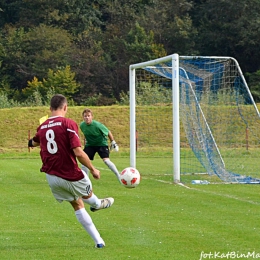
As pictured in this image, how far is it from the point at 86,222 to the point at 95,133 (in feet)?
26.3

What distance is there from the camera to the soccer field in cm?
847

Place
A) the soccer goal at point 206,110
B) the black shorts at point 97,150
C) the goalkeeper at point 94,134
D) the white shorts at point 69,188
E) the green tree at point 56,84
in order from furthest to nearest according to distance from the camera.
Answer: the green tree at point 56,84 < the soccer goal at point 206,110 < the black shorts at point 97,150 < the goalkeeper at point 94,134 < the white shorts at point 69,188

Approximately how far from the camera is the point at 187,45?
64.1 meters

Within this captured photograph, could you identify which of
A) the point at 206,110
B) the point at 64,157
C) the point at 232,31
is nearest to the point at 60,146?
the point at 64,157

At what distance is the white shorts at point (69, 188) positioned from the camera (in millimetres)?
8523

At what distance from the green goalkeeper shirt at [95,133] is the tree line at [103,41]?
41.5m

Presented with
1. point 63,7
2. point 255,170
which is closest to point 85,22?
point 63,7

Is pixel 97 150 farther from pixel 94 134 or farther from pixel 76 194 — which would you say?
pixel 76 194

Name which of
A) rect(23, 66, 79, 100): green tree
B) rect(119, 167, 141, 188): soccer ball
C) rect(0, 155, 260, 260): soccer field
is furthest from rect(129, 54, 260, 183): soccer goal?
rect(23, 66, 79, 100): green tree

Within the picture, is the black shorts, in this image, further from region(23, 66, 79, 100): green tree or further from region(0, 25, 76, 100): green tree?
region(0, 25, 76, 100): green tree

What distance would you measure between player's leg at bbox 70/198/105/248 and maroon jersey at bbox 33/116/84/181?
37cm

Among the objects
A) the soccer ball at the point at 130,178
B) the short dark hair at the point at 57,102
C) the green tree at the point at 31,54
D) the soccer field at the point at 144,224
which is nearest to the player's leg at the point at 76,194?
the soccer field at the point at 144,224

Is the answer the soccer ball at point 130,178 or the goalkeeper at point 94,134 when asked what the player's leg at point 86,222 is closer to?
the soccer ball at point 130,178

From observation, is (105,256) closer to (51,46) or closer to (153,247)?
(153,247)
